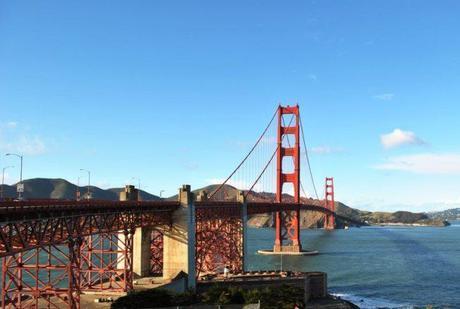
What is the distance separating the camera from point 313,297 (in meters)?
59.9

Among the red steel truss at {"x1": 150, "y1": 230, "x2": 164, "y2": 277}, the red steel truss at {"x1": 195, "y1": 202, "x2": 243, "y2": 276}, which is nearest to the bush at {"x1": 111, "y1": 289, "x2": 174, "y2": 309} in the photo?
the red steel truss at {"x1": 150, "y1": 230, "x2": 164, "y2": 277}

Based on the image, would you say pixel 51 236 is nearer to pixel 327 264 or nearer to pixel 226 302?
pixel 226 302

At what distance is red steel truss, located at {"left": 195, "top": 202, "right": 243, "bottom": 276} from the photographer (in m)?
63.8

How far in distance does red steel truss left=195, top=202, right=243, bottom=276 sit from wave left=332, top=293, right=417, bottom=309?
51.6 ft

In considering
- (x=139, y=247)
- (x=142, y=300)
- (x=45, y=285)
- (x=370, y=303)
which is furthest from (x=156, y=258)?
(x=370, y=303)

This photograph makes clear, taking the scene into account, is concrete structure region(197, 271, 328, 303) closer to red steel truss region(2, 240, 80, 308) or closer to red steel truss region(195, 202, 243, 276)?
red steel truss region(195, 202, 243, 276)

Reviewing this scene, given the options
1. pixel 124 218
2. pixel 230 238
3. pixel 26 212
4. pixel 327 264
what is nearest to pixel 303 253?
pixel 327 264

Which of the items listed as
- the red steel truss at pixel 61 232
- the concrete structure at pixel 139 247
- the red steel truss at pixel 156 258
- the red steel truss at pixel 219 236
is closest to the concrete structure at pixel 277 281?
the red steel truss at pixel 156 258

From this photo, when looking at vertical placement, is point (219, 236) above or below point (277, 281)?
above

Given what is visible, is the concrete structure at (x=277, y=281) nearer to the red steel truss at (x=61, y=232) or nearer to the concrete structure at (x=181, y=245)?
the concrete structure at (x=181, y=245)

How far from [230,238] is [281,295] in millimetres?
36943

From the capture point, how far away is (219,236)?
7200 cm

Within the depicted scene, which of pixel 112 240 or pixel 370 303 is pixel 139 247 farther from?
pixel 370 303

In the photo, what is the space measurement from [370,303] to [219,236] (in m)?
21.0
